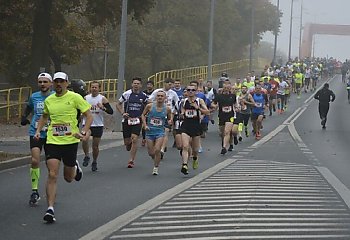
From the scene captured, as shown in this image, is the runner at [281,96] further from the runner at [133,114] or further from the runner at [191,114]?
the runner at [191,114]

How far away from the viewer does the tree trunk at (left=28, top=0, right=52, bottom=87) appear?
31.6 meters

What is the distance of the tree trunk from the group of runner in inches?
339

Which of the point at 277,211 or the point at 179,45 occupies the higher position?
the point at 179,45

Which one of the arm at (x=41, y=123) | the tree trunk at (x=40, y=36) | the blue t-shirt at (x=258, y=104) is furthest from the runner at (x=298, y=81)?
the arm at (x=41, y=123)

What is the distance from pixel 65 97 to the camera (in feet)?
34.0

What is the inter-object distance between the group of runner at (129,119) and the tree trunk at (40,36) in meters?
8.60

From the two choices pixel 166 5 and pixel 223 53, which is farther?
pixel 223 53

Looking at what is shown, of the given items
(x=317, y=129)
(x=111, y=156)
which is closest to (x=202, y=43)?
(x=317, y=129)

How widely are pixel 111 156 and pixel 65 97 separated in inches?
364

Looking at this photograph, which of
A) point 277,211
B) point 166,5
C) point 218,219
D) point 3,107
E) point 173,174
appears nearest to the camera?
point 218,219

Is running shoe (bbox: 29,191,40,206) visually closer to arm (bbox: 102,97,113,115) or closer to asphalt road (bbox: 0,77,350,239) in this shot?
asphalt road (bbox: 0,77,350,239)

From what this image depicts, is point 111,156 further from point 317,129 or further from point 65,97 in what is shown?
point 317,129

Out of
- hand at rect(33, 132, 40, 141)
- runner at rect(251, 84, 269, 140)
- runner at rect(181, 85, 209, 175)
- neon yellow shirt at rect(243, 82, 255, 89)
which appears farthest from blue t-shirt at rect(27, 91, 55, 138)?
neon yellow shirt at rect(243, 82, 255, 89)

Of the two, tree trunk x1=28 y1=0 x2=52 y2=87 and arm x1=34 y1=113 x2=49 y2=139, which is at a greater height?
tree trunk x1=28 y1=0 x2=52 y2=87
